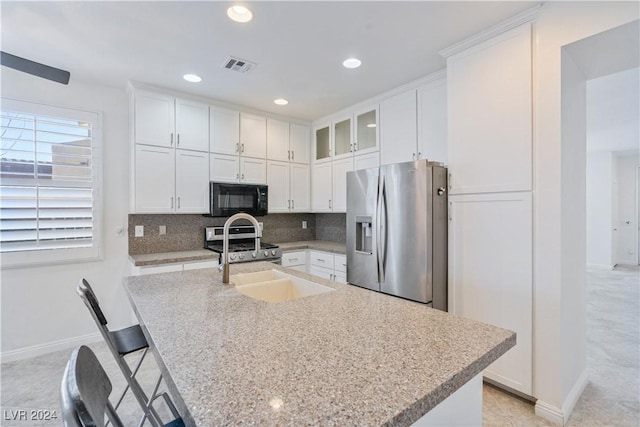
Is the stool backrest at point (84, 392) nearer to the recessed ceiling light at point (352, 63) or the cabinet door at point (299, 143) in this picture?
the recessed ceiling light at point (352, 63)

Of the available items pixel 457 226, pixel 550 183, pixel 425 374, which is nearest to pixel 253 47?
pixel 457 226

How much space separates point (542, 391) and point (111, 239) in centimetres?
387

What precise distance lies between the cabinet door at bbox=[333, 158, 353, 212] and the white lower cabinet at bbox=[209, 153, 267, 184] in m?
0.90

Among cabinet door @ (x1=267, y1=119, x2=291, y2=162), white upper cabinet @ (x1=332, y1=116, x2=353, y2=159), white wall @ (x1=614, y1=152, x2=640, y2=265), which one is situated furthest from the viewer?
white wall @ (x1=614, y1=152, x2=640, y2=265)

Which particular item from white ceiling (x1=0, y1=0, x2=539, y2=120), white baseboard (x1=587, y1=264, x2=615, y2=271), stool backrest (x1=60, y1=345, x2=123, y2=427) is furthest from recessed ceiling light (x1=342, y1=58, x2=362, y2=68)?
white baseboard (x1=587, y1=264, x2=615, y2=271)

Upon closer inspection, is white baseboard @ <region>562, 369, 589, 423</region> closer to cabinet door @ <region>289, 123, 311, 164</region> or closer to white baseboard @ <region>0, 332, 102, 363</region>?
cabinet door @ <region>289, 123, 311, 164</region>

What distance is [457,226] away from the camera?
228 centimetres

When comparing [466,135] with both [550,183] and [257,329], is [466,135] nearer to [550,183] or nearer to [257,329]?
[550,183]

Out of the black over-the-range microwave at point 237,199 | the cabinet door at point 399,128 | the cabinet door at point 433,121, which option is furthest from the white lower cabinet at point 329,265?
the cabinet door at point 433,121

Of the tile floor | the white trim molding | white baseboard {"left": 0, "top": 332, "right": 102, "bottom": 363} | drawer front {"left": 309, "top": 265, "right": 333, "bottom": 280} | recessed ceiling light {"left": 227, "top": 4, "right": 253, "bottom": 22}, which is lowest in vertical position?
the tile floor

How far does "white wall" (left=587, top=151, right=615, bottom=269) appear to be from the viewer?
6.51 metres

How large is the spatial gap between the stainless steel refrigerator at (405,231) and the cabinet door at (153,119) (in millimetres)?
2036

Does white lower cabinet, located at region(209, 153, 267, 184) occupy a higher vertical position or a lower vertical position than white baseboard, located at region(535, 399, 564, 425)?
higher

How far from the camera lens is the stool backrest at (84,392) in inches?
19.5
